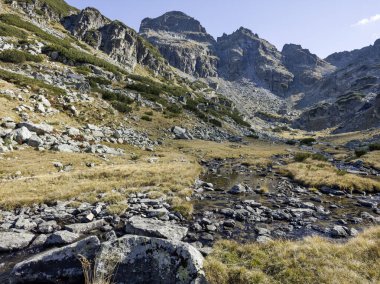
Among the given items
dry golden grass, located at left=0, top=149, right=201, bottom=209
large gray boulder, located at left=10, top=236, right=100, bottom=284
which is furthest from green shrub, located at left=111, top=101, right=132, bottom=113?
large gray boulder, located at left=10, top=236, right=100, bottom=284

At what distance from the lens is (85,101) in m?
43.3

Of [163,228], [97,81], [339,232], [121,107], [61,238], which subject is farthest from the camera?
[97,81]

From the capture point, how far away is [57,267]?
809 centimetres

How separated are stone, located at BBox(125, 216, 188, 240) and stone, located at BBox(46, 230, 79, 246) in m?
2.11

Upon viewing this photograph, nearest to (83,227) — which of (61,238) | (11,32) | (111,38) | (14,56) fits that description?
(61,238)

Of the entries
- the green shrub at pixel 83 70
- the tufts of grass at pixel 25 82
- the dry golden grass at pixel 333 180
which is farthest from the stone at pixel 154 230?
the green shrub at pixel 83 70

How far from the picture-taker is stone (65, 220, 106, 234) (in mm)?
11799

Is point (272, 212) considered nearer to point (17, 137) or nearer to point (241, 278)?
point (241, 278)

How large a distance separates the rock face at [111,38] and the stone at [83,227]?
96.6m

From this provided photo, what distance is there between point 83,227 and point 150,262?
17.5 ft

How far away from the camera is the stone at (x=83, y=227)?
38.7 ft

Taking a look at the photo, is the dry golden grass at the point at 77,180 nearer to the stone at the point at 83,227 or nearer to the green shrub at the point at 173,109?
the stone at the point at 83,227

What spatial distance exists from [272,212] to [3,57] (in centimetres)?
5220

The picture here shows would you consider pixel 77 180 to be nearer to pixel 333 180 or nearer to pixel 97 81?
pixel 333 180
